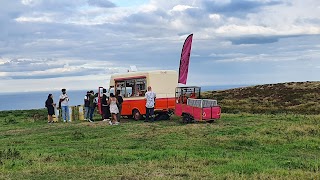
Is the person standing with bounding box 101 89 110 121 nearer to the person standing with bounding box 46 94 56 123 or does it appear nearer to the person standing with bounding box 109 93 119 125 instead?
the person standing with bounding box 109 93 119 125

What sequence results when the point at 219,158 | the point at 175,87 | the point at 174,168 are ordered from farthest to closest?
the point at 175,87 → the point at 219,158 → the point at 174,168

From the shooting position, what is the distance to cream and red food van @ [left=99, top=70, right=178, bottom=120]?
24.8 m

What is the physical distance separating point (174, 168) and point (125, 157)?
232cm

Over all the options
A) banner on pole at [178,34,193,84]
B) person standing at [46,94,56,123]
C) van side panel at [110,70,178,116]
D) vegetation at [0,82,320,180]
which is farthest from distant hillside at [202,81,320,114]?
vegetation at [0,82,320,180]

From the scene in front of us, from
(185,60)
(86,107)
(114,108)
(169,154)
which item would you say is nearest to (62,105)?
(86,107)

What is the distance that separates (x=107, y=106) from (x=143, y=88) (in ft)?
8.24

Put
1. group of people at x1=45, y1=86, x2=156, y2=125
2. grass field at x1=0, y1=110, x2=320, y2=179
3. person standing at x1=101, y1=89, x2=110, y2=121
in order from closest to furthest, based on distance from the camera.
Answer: grass field at x1=0, y1=110, x2=320, y2=179
group of people at x1=45, y1=86, x2=156, y2=125
person standing at x1=101, y1=89, x2=110, y2=121

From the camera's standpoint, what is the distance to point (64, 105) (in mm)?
27078

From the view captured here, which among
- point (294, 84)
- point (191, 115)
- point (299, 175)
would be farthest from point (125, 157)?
point (294, 84)

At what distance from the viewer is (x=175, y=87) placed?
83.0 feet

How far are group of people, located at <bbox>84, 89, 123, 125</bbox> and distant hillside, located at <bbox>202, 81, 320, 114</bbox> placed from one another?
14825mm

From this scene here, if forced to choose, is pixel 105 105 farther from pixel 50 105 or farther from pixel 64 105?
pixel 50 105

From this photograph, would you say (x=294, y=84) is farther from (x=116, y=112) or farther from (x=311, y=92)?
(x=116, y=112)

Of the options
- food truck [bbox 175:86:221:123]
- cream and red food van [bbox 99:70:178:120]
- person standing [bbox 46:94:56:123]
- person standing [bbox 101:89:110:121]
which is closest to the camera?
food truck [bbox 175:86:221:123]
